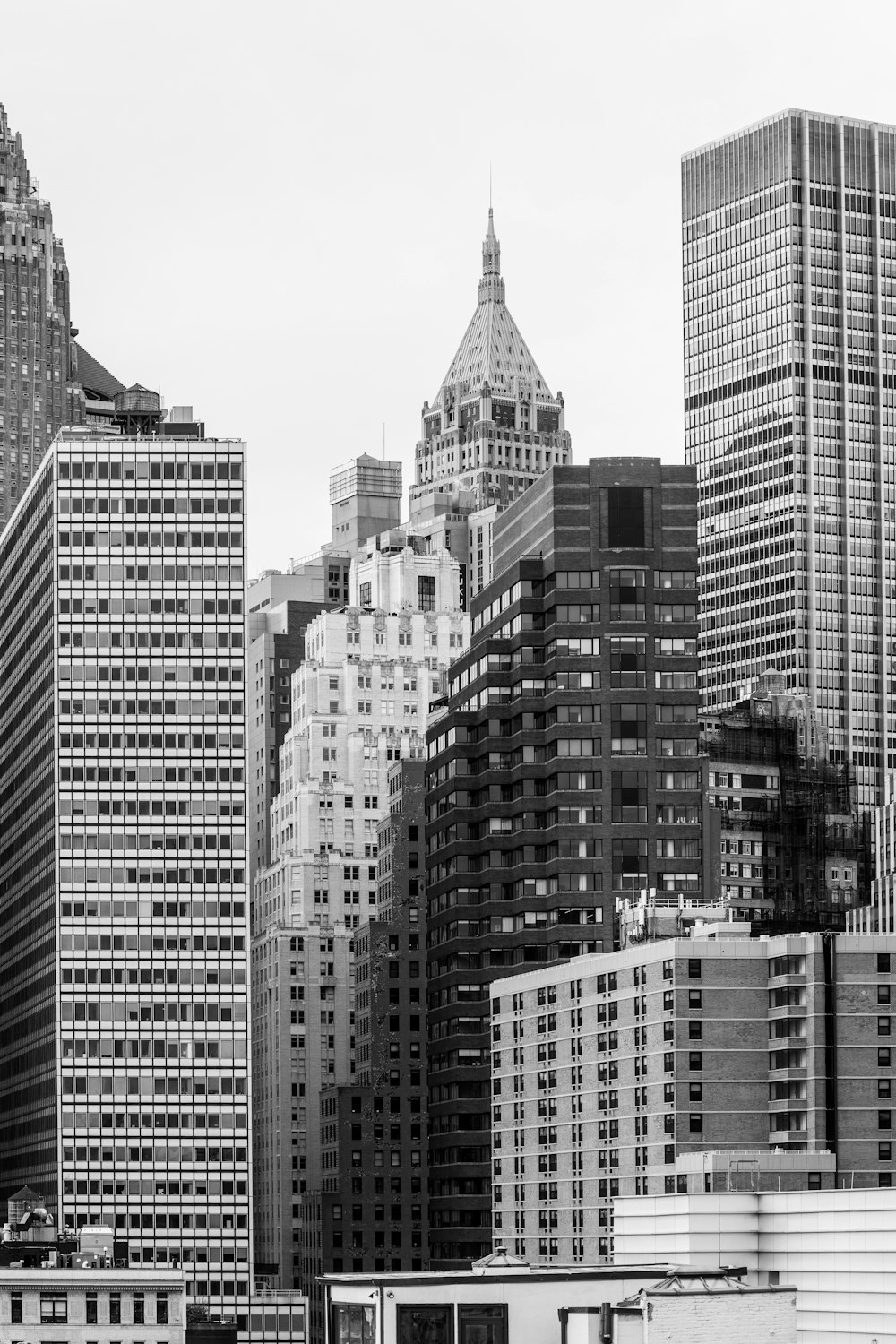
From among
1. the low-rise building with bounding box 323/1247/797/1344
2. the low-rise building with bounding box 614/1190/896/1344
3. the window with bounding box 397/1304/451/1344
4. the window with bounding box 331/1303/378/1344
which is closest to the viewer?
the low-rise building with bounding box 323/1247/797/1344

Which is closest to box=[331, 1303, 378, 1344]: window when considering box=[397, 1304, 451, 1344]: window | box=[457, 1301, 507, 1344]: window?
box=[397, 1304, 451, 1344]: window

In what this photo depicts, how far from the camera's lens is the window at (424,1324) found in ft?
517

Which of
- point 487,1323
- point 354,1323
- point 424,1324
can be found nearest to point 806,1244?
point 487,1323

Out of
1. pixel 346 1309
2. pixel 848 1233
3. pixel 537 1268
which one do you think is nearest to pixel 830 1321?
pixel 848 1233

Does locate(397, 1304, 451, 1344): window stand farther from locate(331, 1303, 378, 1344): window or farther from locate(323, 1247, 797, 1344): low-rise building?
locate(331, 1303, 378, 1344): window

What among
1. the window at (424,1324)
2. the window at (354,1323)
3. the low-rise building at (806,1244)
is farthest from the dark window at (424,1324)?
the low-rise building at (806,1244)

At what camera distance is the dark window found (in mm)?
157500

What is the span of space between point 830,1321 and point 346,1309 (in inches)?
1307

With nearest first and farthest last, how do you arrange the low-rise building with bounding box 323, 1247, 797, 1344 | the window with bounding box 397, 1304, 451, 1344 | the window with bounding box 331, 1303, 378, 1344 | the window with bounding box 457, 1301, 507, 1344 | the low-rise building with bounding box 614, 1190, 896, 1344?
the low-rise building with bounding box 323, 1247, 797, 1344
the window with bounding box 397, 1304, 451, 1344
the window with bounding box 457, 1301, 507, 1344
the window with bounding box 331, 1303, 378, 1344
the low-rise building with bounding box 614, 1190, 896, 1344

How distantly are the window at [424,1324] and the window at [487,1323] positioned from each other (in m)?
0.71

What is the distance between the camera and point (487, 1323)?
523ft

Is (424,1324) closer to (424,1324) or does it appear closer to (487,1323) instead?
(424,1324)

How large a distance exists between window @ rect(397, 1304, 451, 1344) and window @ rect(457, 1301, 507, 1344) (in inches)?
28.1

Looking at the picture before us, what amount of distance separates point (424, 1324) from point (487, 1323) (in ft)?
12.9
